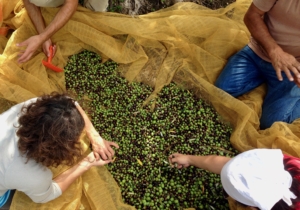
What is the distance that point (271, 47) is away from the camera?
221 cm

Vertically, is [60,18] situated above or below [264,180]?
above

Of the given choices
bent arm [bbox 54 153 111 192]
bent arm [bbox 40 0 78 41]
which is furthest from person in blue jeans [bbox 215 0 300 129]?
bent arm [bbox 40 0 78 41]

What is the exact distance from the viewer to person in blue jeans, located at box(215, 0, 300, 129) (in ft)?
7.11

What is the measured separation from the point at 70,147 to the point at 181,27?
4.63 ft

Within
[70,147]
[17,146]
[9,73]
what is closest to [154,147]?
[70,147]

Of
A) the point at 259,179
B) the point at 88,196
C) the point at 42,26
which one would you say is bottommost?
the point at 88,196

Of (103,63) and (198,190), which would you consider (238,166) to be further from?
(103,63)

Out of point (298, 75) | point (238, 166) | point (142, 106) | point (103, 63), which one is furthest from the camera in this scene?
point (103, 63)

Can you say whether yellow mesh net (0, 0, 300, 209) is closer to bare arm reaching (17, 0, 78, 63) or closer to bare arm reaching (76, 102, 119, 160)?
bare arm reaching (17, 0, 78, 63)

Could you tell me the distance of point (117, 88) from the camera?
2.52 metres

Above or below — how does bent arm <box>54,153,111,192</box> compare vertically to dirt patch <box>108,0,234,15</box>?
below

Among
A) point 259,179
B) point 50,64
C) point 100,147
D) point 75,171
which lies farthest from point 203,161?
point 50,64

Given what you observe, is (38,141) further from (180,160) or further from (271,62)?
(271,62)

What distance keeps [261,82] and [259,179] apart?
1252mm
